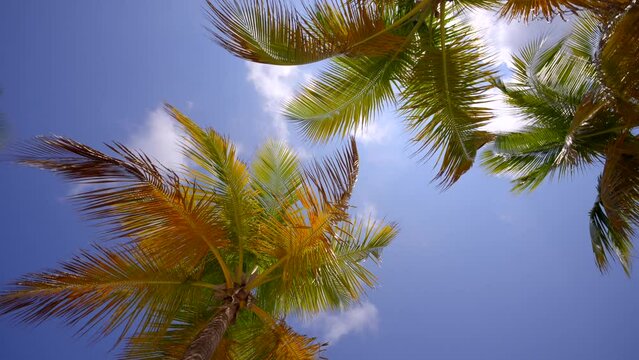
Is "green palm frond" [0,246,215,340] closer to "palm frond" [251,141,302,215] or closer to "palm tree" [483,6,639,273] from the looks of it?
"palm frond" [251,141,302,215]

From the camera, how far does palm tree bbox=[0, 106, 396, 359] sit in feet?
17.8

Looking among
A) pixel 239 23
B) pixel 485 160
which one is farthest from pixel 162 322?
pixel 485 160

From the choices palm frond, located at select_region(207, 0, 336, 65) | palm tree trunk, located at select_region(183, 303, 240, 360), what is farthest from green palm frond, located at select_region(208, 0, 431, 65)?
palm tree trunk, located at select_region(183, 303, 240, 360)

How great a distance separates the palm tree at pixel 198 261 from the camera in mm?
5418

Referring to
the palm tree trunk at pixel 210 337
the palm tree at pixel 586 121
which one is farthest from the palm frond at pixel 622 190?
the palm tree trunk at pixel 210 337

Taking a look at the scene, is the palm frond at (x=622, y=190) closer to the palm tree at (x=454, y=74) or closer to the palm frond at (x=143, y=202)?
the palm tree at (x=454, y=74)

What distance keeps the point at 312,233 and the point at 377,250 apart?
237cm

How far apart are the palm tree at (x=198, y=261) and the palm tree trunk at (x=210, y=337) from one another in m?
0.02

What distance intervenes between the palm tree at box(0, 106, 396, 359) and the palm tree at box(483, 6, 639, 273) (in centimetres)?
368

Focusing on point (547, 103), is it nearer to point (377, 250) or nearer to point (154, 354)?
point (377, 250)

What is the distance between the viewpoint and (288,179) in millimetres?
8656

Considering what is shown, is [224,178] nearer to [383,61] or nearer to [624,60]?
[383,61]

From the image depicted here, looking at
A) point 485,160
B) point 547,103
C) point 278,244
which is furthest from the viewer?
point 485,160

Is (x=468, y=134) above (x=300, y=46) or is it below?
below
